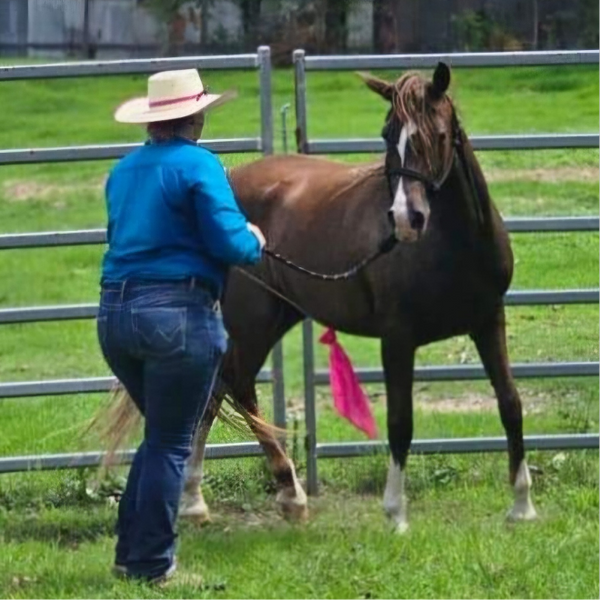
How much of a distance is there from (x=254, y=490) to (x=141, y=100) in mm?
2180

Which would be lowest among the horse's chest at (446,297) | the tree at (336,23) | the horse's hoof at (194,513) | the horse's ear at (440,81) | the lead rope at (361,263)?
the horse's hoof at (194,513)

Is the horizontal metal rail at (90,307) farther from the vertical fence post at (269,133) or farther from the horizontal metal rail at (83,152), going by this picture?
the vertical fence post at (269,133)

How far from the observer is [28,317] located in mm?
6734

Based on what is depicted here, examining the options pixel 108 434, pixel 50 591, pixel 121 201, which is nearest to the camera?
pixel 121 201

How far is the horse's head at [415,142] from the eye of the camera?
5914mm

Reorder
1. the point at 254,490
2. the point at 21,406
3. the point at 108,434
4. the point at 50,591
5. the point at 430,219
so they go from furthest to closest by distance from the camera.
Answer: the point at 21,406 → the point at 254,490 → the point at 430,219 → the point at 108,434 → the point at 50,591

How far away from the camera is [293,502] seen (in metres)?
6.52

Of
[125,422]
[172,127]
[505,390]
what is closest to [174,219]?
[172,127]

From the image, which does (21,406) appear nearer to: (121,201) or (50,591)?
(50,591)

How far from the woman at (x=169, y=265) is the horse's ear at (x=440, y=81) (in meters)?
1.15

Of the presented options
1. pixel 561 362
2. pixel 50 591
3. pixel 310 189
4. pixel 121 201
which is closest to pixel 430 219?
pixel 310 189

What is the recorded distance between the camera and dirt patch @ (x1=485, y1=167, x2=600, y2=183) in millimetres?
11047

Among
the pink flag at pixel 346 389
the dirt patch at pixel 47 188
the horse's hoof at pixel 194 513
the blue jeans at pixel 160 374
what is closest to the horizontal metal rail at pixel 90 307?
the pink flag at pixel 346 389

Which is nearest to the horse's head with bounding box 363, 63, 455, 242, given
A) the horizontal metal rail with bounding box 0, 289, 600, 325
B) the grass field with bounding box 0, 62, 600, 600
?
the grass field with bounding box 0, 62, 600, 600
